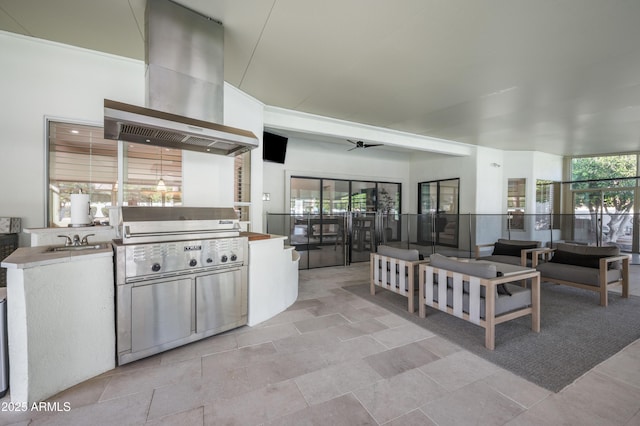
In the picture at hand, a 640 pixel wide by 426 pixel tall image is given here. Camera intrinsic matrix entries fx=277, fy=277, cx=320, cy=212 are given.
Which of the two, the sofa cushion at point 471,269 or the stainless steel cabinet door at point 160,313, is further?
the sofa cushion at point 471,269

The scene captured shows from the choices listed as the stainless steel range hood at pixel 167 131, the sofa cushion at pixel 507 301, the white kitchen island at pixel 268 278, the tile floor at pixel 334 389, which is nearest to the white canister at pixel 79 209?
the stainless steel range hood at pixel 167 131

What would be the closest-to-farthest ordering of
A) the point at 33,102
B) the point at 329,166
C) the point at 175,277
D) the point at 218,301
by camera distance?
1. the point at 175,277
2. the point at 218,301
3. the point at 33,102
4. the point at 329,166

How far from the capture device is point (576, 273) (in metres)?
4.09

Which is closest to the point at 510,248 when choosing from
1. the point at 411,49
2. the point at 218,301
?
the point at 411,49

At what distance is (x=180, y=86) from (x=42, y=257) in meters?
1.81

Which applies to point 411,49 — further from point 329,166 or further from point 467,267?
point 329,166

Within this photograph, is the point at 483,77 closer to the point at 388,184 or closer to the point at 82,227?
the point at 82,227

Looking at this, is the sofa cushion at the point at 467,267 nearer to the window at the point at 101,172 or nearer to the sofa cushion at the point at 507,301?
the sofa cushion at the point at 507,301

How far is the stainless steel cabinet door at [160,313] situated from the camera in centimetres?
239

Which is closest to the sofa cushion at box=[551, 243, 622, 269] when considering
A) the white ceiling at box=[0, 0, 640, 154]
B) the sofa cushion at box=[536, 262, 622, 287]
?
the sofa cushion at box=[536, 262, 622, 287]

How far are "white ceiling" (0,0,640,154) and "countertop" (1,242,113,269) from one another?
2.20m

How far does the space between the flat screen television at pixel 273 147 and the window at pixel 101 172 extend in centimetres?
290

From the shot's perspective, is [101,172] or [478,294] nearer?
[478,294]

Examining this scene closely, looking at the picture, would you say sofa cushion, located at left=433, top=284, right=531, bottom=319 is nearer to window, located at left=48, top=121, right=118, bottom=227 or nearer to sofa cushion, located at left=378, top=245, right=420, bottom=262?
sofa cushion, located at left=378, top=245, right=420, bottom=262
